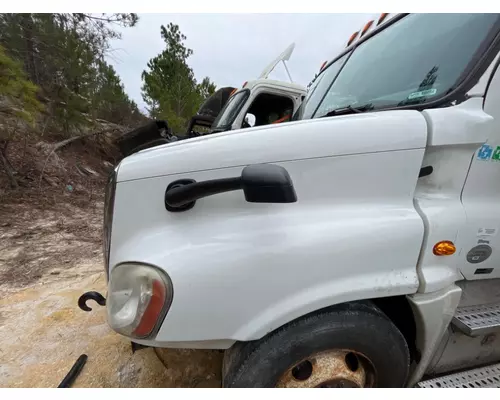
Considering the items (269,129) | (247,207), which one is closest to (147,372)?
(247,207)

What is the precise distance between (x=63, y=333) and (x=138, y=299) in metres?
Result: 1.80

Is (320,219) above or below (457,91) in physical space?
below

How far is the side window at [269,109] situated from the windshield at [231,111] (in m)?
0.23

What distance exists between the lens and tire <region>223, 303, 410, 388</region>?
44.4 inches

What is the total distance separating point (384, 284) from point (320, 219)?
1.27ft

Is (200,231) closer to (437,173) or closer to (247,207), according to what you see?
(247,207)

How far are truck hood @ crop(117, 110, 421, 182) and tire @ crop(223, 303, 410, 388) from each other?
0.69 m

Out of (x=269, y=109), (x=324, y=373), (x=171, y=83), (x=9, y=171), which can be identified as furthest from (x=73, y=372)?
(x=171, y=83)

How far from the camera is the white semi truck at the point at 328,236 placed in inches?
41.1

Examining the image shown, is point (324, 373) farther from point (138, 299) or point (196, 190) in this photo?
point (196, 190)

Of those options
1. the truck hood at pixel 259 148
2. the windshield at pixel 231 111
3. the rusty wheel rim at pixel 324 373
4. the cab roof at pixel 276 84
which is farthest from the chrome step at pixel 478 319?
the cab roof at pixel 276 84

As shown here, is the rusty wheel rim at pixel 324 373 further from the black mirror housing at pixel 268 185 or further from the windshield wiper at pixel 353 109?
the windshield wiper at pixel 353 109

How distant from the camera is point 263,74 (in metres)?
5.04

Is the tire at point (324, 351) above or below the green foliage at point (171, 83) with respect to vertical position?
below
